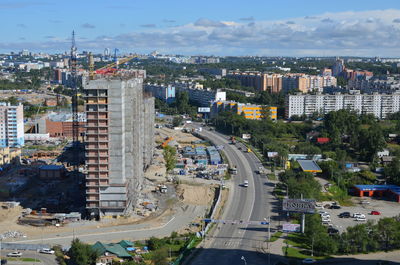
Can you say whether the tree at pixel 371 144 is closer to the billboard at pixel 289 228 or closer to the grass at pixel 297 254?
the billboard at pixel 289 228

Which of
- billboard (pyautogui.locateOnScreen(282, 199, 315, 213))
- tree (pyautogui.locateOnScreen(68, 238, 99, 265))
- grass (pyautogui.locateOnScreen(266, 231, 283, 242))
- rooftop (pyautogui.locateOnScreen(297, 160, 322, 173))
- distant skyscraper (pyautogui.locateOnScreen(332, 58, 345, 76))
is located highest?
distant skyscraper (pyautogui.locateOnScreen(332, 58, 345, 76))

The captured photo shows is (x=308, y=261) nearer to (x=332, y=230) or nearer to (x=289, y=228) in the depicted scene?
(x=289, y=228)

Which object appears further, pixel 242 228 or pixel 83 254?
pixel 242 228

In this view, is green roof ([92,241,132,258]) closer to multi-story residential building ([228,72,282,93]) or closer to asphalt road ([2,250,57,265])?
asphalt road ([2,250,57,265])

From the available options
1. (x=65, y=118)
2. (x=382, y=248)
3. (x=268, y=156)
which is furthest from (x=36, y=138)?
(x=382, y=248)

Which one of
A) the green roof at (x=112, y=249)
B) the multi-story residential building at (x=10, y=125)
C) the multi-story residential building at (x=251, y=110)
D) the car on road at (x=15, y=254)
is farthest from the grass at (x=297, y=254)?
the multi-story residential building at (x=251, y=110)

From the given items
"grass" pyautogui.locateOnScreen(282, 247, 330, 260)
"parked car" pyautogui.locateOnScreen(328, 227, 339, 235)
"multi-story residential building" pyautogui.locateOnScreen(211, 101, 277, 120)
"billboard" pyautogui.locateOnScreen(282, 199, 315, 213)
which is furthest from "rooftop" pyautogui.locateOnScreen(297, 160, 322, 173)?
"multi-story residential building" pyautogui.locateOnScreen(211, 101, 277, 120)

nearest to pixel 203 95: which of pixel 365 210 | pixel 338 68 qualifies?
pixel 365 210
